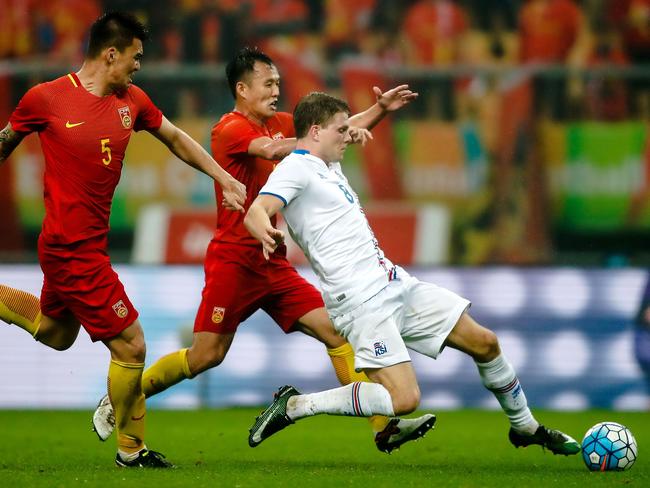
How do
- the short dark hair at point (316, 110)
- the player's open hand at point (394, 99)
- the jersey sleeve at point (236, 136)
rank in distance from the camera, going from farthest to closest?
1. the player's open hand at point (394, 99)
2. the jersey sleeve at point (236, 136)
3. the short dark hair at point (316, 110)

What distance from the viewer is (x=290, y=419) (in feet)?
21.8

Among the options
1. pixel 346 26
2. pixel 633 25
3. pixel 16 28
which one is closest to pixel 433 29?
pixel 346 26

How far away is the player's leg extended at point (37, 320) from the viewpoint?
23.0 ft

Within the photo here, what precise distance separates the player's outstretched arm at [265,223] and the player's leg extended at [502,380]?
4.06ft

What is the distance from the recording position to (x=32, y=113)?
258 inches

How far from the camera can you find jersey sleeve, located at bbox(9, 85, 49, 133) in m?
6.54

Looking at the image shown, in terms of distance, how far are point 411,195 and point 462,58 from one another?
2.04 m

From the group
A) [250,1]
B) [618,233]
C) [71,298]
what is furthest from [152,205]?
[71,298]

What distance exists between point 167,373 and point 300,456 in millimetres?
1057

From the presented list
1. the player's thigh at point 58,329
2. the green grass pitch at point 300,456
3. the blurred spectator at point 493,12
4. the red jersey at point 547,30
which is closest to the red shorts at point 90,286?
the player's thigh at point 58,329

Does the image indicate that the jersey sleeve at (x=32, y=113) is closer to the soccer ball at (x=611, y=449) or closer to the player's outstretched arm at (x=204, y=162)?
the player's outstretched arm at (x=204, y=162)

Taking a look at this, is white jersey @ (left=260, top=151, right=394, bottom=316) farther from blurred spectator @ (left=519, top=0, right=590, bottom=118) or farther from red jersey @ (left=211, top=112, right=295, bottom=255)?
blurred spectator @ (left=519, top=0, right=590, bottom=118)

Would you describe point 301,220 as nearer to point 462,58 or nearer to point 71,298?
point 71,298

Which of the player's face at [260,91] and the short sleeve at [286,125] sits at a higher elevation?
the player's face at [260,91]
